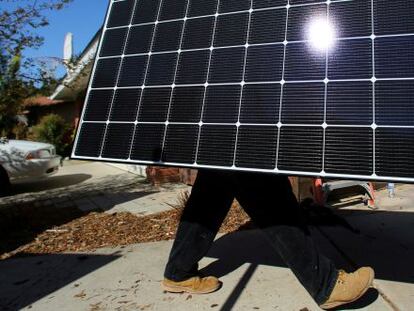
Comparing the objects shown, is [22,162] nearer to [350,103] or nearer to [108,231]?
[108,231]

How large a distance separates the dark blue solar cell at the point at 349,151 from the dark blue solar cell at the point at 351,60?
39cm

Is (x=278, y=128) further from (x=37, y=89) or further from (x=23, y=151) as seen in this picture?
(x=23, y=151)

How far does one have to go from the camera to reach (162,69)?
4031 millimetres

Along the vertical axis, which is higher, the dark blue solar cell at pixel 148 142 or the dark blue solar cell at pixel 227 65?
the dark blue solar cell at pixel 227 65

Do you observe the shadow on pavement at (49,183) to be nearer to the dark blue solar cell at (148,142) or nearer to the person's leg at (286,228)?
the dark blue solar cell at (148,142)

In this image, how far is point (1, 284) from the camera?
4.61 m

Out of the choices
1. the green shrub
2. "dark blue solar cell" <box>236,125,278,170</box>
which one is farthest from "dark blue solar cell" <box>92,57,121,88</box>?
the green shrub

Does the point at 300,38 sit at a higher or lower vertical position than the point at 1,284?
higher

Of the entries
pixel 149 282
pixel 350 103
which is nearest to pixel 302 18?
pixel 350 103

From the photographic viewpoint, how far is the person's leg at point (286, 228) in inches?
138

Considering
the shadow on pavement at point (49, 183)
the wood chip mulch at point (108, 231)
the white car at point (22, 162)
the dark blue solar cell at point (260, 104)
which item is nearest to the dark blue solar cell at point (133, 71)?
the dark blue solar cell at point (260, 104)

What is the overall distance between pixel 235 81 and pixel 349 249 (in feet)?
7.23

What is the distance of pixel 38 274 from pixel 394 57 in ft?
12.4

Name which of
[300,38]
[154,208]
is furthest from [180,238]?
[154,208]
